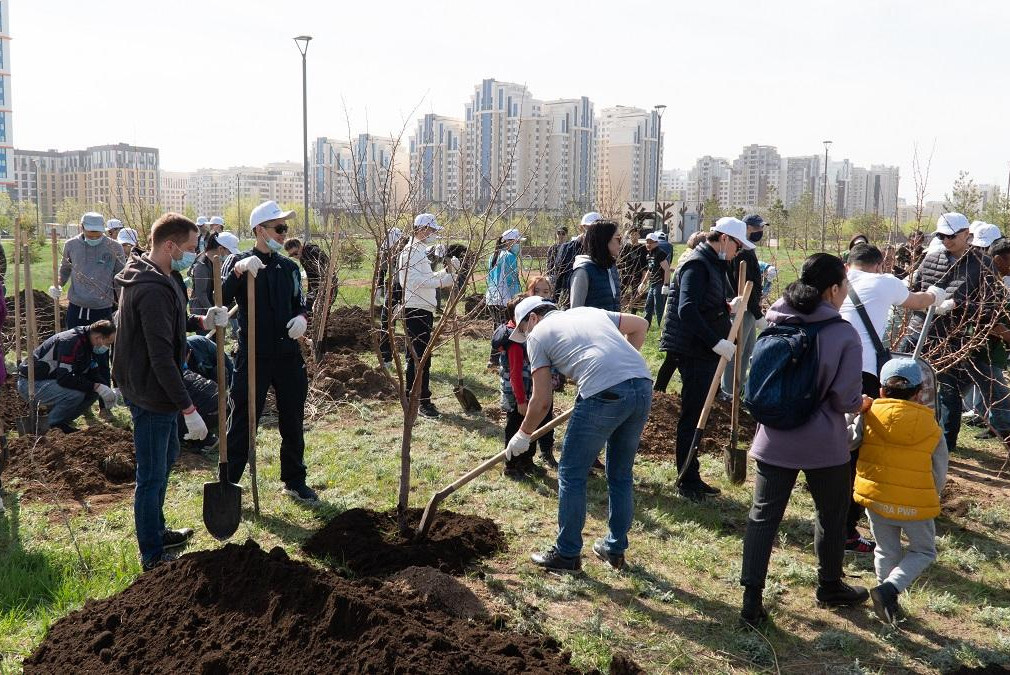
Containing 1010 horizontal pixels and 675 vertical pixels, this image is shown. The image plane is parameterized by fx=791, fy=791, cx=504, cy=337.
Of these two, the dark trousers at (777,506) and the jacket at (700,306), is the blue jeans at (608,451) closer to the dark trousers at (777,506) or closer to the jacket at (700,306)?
the dark trousers at (777,506)

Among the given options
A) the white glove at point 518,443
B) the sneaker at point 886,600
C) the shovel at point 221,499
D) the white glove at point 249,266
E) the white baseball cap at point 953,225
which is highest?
the white baseball cap at point 953,225

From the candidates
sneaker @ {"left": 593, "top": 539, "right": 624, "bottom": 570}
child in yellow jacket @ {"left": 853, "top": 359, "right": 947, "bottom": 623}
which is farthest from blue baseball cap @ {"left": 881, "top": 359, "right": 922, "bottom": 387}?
sneaker @ {"left": 593, "top": 539, "right": 624, "bottom": 570}

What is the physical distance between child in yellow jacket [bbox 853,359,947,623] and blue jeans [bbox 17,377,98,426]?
6.08m

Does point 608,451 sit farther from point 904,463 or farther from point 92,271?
point 92,271

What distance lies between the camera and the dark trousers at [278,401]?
498cm

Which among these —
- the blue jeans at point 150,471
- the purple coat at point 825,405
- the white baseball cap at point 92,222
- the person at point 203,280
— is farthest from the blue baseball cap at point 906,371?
the person at point 203,280

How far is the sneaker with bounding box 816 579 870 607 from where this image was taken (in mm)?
3791

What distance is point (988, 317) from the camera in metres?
5.90

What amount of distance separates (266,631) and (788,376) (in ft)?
7.83

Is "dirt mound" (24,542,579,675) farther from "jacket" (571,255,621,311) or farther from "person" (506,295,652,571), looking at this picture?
"jacket" (571,255,621,311)

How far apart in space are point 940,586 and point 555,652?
2213mm

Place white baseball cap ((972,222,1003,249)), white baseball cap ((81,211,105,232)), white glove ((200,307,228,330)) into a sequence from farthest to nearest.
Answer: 1. white baseball cap ((81,211,105,232))
2. white baseball cap ((972,222,1003,249))
3. white glove ((200,307,228,330))

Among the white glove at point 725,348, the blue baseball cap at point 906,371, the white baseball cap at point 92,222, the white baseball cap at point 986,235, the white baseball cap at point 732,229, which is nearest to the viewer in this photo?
the blue baseball cap at point 906,371

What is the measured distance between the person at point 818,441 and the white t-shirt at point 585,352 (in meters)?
0.70
